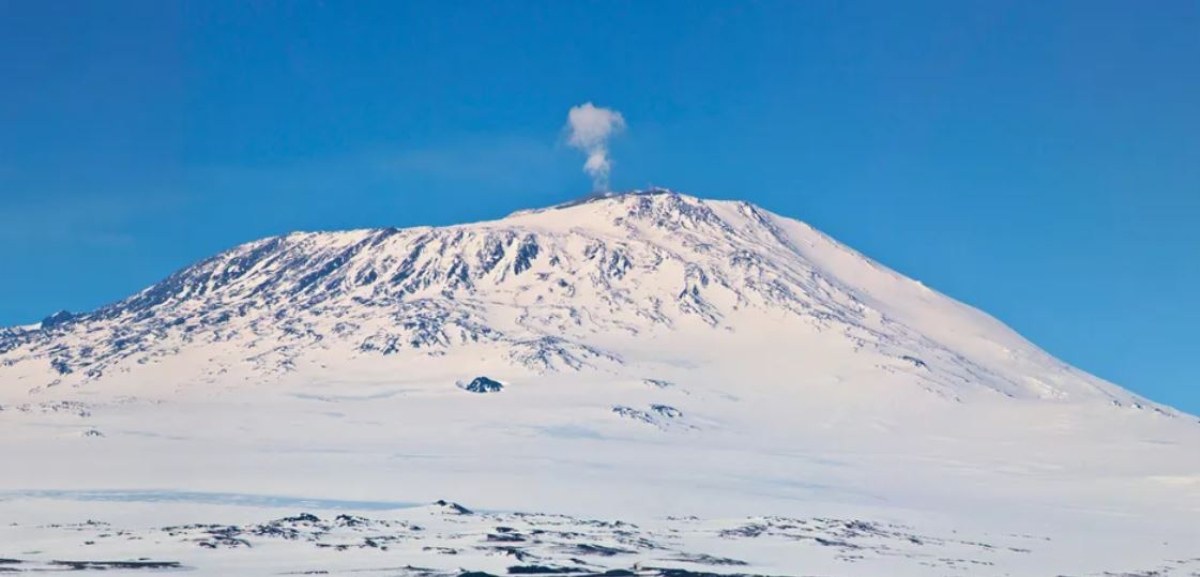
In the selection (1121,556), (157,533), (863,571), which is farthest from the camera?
(1121,556)

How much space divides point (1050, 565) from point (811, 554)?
86.8 ft

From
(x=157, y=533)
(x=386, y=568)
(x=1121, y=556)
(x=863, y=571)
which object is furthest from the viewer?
(x=1121, y=556)

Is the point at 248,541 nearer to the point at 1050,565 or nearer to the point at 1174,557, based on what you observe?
the point at 1050,565

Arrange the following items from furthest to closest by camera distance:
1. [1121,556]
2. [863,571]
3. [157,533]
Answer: [1121,556] < [157,533] < [863,571]

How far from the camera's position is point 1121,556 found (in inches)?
7623

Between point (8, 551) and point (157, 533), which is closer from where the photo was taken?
point (8, 551)

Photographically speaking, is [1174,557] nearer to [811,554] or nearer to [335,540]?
[811,554]

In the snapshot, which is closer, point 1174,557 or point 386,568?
point 386,568

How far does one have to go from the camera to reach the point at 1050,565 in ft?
593

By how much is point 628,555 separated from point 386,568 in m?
29.3

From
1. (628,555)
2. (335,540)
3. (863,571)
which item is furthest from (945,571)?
(335,540)

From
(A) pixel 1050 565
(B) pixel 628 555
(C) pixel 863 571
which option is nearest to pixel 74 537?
(B) pixel 628 555

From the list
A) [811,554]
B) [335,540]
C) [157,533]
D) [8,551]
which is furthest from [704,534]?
[8,551]

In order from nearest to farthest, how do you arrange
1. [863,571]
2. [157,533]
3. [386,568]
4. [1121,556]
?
[386,568] → [863,571] → [157,533] → [1121,556]
